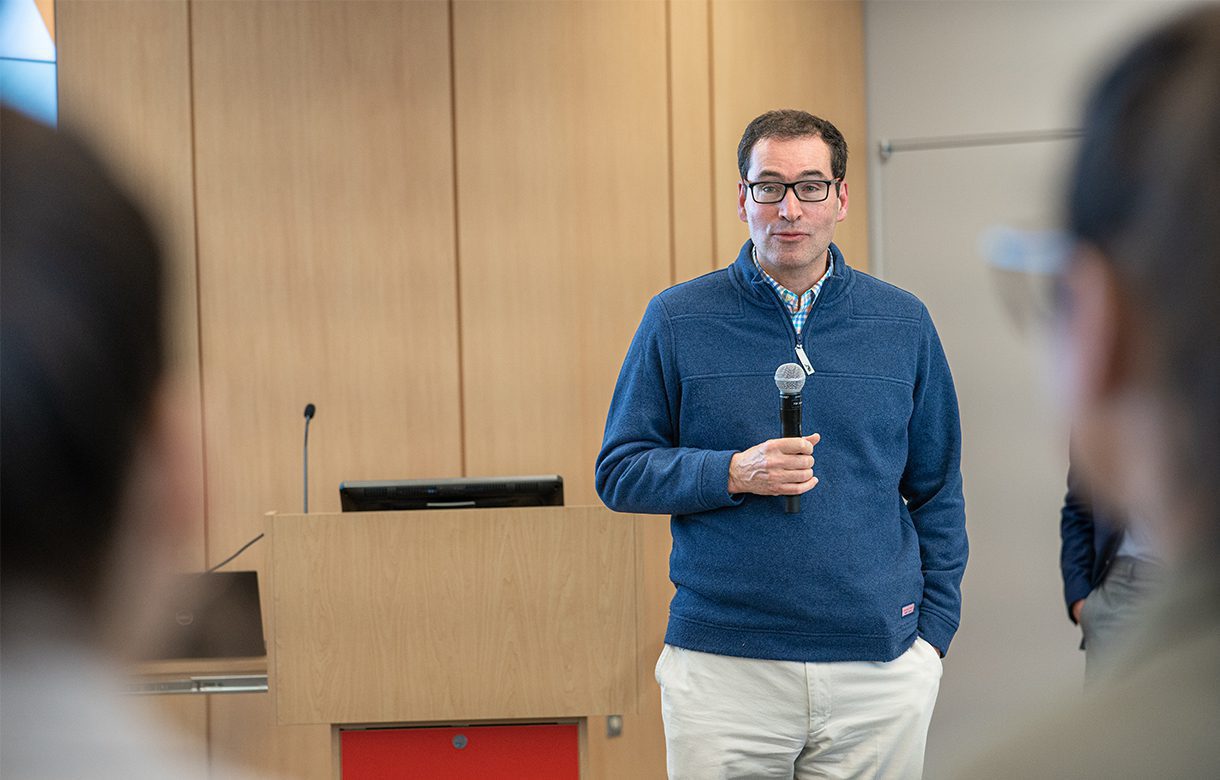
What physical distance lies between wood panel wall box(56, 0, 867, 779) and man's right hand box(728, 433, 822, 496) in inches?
87.9

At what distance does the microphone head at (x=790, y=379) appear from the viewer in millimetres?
2418

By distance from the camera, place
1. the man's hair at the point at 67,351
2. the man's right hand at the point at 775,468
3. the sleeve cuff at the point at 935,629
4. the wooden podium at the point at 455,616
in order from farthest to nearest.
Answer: the wooden podium at the point at 455,616
the sleeve cuff at the point at 935,629
the man's right hand at the point at 775,468
the man's hair at the point at 67,351

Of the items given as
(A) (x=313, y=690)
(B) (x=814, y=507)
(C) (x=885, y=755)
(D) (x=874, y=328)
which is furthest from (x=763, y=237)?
(A) (x=313, y=690)

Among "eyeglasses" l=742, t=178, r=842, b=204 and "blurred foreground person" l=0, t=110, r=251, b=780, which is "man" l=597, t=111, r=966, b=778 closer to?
"eyeglasses" l=742, t=178, r=842, b=204

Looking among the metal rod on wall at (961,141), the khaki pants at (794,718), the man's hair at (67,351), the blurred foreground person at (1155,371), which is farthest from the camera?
the metal rod on wall at (961,141)

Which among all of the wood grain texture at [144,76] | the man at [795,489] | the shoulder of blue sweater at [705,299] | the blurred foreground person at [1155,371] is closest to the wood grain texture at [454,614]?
the man at [795,489]

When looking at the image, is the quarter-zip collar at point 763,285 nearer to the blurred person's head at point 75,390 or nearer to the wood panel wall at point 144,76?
the blurred person's head at point 75,390

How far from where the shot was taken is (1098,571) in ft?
11.2

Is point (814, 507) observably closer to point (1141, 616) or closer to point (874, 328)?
point (874, 328)

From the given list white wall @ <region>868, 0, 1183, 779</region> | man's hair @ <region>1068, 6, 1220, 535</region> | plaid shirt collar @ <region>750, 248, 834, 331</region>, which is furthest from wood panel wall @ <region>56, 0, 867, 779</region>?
man's hair @ <region>1068, 6, 1220, 535</region>

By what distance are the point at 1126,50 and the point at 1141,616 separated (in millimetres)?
254

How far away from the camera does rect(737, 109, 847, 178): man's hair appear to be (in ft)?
8.86

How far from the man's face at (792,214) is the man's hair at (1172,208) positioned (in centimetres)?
209

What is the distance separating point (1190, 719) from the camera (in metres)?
0.48
